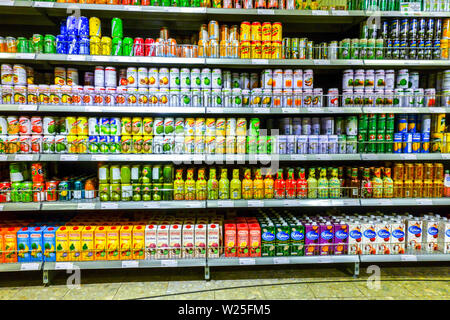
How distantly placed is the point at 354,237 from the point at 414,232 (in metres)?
0.54

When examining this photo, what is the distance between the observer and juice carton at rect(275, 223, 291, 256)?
7.39 ft

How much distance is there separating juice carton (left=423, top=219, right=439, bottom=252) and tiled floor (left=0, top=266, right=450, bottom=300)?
0.24 m

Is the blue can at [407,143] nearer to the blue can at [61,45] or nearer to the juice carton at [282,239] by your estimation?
the juice carton at [282,239]

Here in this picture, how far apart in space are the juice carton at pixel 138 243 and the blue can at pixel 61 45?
149cm

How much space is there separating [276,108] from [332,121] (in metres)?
0.52

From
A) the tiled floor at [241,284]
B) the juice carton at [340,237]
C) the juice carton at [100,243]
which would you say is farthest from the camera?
the juice carton at [340,237]

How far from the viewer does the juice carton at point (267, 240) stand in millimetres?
2250

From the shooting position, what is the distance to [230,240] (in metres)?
2.25

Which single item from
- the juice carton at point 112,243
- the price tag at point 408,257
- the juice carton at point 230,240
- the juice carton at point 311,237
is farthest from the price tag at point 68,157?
the price tag at point 408,257

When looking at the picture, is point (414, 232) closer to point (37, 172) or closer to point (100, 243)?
point (100, 243)

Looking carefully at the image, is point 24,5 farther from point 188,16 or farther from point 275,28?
point 275,28

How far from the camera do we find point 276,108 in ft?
7.38

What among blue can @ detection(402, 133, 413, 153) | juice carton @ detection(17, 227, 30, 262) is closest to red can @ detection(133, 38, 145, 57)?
juice carton @ detection(17, 227, 30, 262)

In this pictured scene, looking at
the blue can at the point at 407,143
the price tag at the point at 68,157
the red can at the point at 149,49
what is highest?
the red can at the point at 149,49
